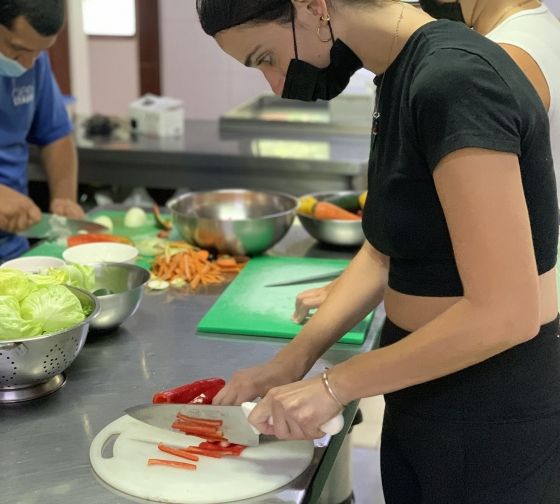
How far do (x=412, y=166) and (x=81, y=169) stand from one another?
2.58 m

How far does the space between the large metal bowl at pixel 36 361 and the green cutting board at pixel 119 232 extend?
0.70 meters

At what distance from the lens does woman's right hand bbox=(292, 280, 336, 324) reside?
1793 millimetres

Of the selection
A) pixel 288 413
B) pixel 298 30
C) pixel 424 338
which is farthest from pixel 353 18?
pixel 288 413

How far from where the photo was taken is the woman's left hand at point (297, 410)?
1178 millimetres

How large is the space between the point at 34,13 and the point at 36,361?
1.20 meters

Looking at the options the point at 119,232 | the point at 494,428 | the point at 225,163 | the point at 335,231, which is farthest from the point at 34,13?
the point at 494,428

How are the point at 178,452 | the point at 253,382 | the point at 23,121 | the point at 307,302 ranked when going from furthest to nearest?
the point at 23,121, the point at 307,302, the point at 253,382, the point at 178,452

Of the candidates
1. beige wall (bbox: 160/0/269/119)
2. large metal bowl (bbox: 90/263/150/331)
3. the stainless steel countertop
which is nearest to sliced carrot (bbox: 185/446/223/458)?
the stainless steel countertop

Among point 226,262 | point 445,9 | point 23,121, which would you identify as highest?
point 445,9

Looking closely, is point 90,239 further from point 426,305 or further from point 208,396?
point 426,305

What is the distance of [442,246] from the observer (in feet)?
3.90

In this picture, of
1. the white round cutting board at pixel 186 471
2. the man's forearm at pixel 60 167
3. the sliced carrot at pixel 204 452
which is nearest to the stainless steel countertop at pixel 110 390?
the white round cutting board at pixel 186 471

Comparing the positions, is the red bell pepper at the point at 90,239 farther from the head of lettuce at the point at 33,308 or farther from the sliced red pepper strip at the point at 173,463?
the sliced red pepper strip at the point at 173,463

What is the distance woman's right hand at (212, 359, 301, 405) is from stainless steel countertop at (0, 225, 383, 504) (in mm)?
142
